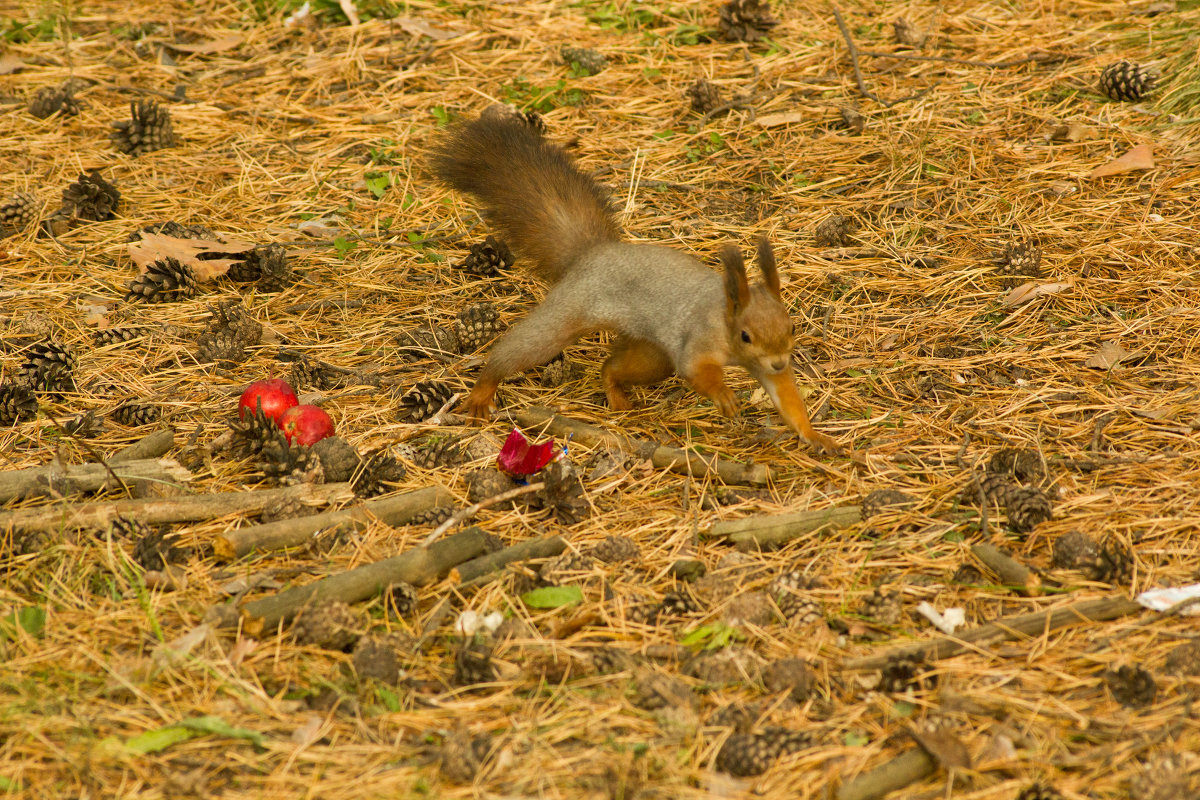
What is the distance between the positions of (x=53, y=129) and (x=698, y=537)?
10.9 ft

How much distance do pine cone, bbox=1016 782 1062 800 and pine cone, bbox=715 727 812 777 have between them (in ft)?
1.05

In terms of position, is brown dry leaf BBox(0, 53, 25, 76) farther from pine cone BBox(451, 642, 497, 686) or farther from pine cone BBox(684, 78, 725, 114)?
pine cone BBox(451, 642, 497, 686)

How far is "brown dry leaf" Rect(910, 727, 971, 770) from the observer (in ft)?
5.25

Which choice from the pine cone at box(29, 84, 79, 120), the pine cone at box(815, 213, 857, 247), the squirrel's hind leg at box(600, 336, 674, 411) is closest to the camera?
the squirrel's hind leg at box(600, 336, 674, 411)

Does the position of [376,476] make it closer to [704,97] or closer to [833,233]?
[833,233]

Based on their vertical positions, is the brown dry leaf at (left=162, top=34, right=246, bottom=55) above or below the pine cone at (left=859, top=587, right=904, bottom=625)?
above

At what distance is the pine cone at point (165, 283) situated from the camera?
326 cm

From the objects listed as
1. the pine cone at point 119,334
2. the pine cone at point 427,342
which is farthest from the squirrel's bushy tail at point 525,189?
the pine cone at point 119,334

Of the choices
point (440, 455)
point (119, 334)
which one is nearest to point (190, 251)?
point (119, 334)

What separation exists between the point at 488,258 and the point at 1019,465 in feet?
5.99

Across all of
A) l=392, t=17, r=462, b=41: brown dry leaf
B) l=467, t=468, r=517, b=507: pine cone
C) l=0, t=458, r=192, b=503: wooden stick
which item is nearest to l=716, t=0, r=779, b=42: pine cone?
l=392, t=17, r=462, b=41: brown dry leaf

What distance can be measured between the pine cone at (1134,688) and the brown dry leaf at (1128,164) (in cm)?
228

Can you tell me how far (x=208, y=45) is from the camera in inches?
184

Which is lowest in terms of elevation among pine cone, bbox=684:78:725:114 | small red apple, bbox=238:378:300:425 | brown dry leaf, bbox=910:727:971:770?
small red apple, bbox=238:378:300:425
